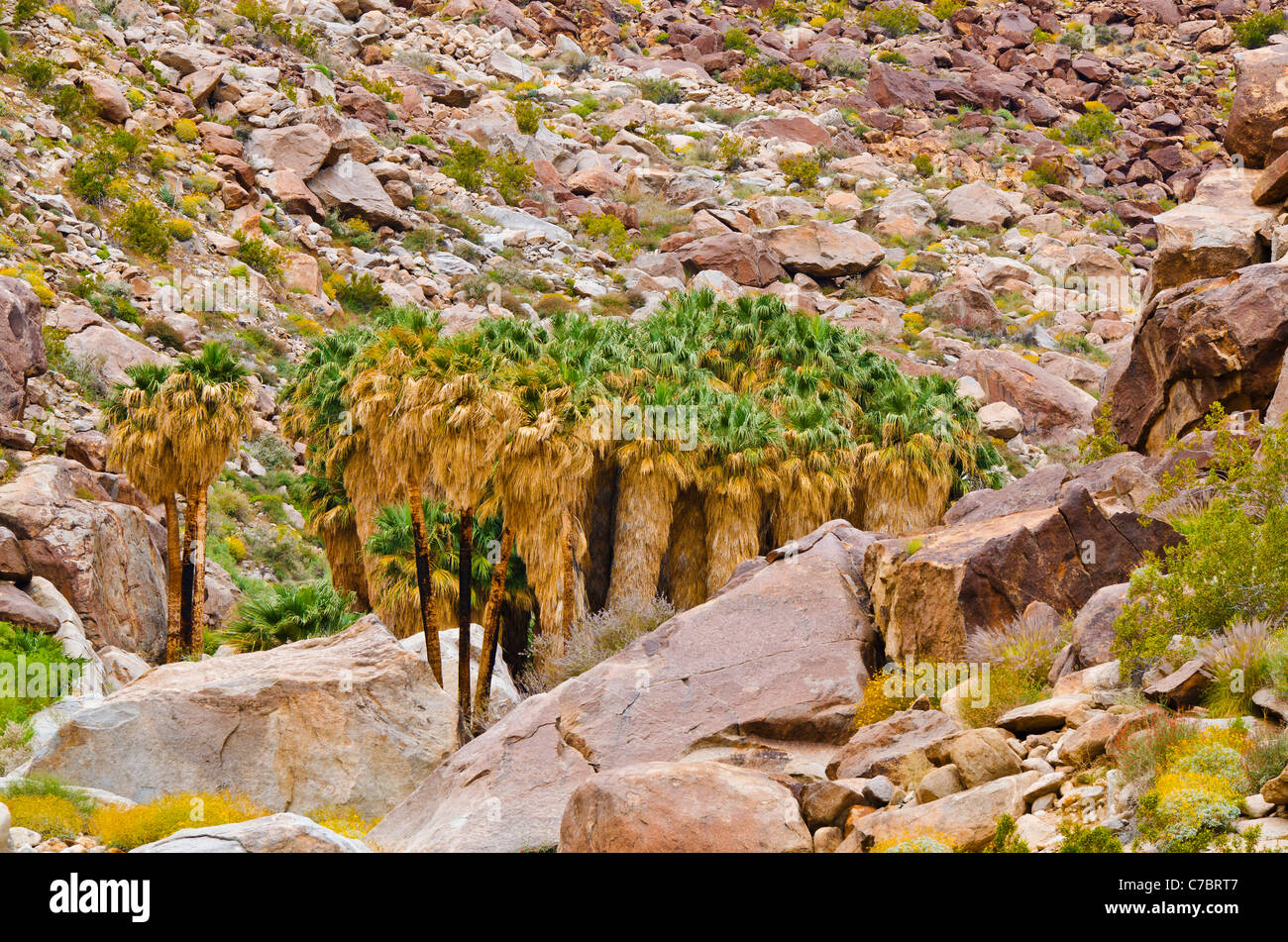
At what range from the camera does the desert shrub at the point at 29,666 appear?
2275 cm

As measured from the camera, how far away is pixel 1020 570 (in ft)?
59.7

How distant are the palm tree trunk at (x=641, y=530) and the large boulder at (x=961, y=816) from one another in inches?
682

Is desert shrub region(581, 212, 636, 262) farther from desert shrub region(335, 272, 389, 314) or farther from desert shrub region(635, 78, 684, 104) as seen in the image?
desert shrub region(635, 78, 684, 104)

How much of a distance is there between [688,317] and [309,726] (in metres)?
20.1

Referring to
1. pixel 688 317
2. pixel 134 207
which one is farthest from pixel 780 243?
pixel 134 207

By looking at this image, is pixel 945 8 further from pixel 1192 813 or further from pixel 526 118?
pixel 1192 813

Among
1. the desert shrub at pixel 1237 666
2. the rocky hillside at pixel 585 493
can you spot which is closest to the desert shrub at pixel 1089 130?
the rocky hillside at pixel 585 493

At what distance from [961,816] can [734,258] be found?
52.2 m

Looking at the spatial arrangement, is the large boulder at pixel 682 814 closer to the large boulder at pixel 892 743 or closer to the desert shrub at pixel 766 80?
the large boulder at pixel 892 743

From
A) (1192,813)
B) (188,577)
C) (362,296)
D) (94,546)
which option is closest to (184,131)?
(362,296)

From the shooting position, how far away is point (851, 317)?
57375 millimetres
